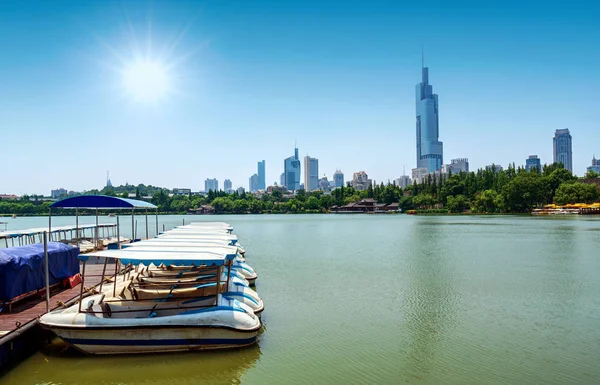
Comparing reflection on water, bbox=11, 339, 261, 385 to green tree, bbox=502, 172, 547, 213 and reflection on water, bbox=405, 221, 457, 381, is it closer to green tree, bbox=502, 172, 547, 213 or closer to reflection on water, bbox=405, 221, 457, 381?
reflection on water, bbox=405, 221, 457, 381

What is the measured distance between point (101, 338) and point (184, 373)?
2.25 m

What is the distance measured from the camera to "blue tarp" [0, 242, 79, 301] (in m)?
11.3

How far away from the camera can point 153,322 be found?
35.3 ft

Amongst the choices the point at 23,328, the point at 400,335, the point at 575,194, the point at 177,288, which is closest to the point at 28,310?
the point at 23,328

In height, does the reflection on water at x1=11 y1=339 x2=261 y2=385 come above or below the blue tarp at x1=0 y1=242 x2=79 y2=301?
below

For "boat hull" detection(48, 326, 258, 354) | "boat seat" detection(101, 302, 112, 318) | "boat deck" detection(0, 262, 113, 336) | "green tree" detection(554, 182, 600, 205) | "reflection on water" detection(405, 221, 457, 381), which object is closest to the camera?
"boat deck" detection(0, 262, 113, 336)

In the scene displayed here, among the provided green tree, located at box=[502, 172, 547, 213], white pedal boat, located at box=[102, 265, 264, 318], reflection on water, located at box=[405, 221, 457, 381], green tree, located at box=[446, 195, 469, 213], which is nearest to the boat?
white pedal boat, located at box=[102, 265, 264, 318]

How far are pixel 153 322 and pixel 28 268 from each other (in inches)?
167

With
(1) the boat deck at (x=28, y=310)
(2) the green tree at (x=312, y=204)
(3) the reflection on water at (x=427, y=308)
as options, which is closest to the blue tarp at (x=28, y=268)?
(1) the boat deck at (x=28, y=310)

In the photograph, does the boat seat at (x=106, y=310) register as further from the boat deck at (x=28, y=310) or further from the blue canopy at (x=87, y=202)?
the blue canopy at (x=87, y=202)

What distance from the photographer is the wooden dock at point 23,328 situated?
9.95 m

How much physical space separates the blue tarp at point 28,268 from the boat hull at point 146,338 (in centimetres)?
211

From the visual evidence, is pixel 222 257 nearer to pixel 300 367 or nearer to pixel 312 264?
pixel 300 367

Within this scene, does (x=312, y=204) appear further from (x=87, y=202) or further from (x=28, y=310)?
(x=28, y=310)
